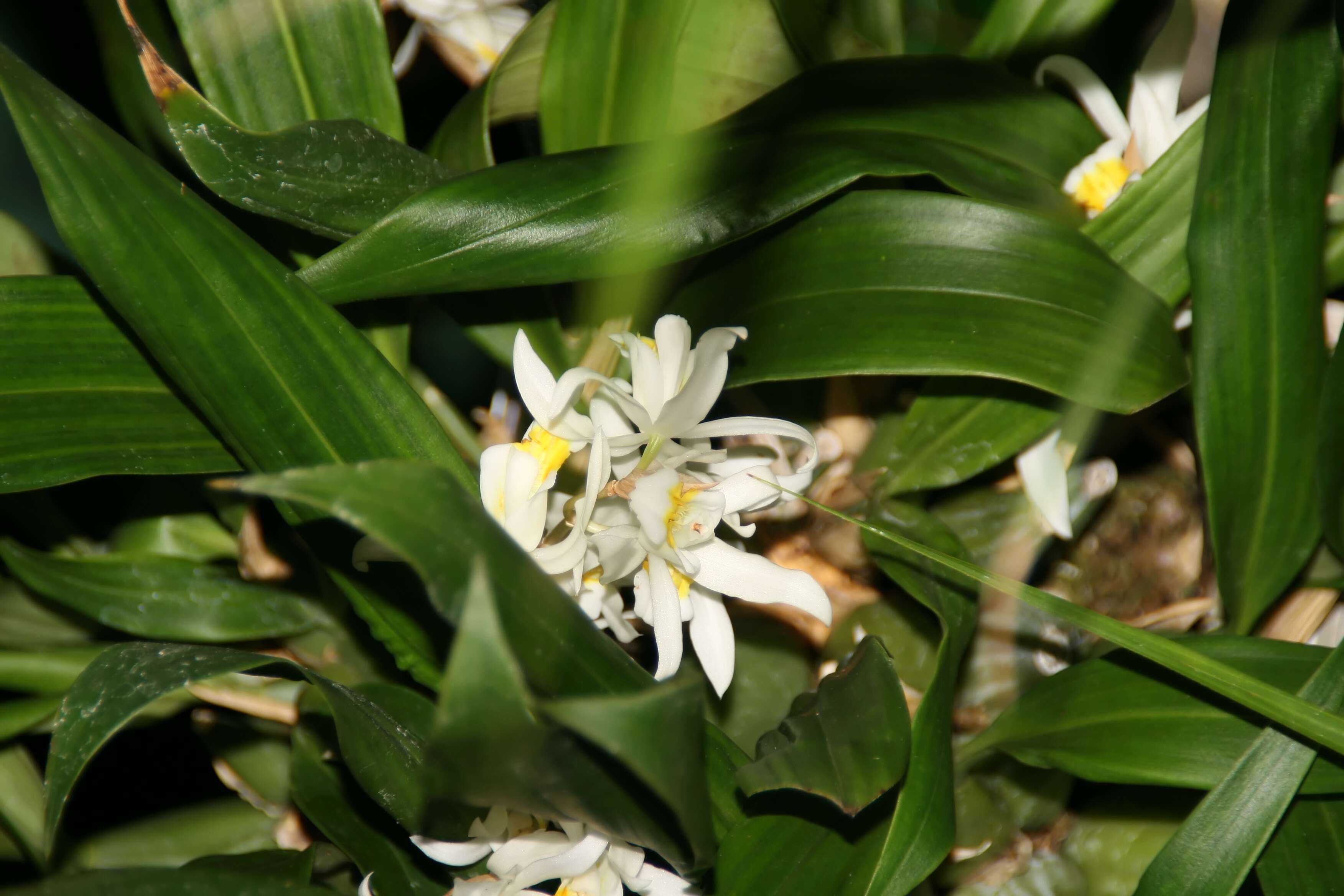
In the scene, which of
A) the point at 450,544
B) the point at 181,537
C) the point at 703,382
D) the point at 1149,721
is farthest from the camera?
the point at 181,537

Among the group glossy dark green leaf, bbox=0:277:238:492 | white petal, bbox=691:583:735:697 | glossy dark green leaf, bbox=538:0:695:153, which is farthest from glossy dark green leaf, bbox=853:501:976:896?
glossy dark green leaf, bbox=0:277:238:492

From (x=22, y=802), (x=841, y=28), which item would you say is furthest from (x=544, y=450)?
(x=22, y=802)

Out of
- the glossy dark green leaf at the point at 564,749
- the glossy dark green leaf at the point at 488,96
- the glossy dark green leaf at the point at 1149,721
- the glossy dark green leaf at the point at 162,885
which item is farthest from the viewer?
the glossy dark green leaf at the point at 488,96

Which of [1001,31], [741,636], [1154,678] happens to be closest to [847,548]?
[741,636]

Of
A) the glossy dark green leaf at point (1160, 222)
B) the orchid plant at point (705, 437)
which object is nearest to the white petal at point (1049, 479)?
the orchid plant at point (705, 437)

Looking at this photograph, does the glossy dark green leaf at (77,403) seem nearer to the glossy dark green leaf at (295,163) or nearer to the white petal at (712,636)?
the glossy dark green leaf at (295,163)

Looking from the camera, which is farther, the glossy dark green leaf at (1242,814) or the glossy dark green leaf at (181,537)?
the glossy dark green leaf at (181,537)

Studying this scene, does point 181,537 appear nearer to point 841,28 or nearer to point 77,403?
point 77,403
